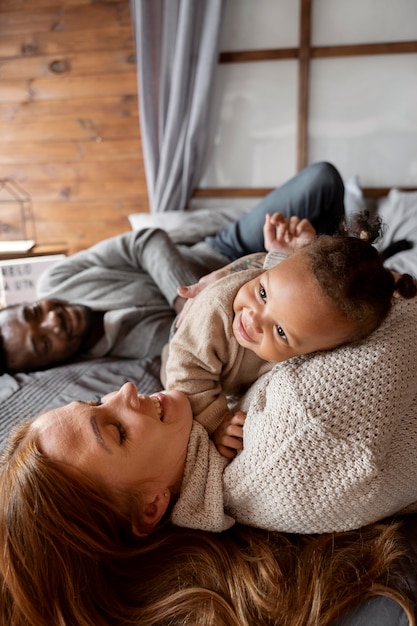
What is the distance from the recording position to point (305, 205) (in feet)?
5.91

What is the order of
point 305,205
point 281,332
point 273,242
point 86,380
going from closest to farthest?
point 281,332 < point 273,242 < point 86,380 < point 305,205

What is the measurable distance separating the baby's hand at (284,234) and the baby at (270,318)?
200 millimetres

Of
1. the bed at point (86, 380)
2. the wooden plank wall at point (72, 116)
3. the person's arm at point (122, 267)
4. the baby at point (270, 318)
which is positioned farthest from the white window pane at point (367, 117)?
the baby at point (270, 318)

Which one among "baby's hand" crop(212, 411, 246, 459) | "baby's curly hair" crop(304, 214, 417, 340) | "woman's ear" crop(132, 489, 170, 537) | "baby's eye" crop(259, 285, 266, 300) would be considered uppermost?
"baby's curly hair" crop(304, 214, 417, 340)

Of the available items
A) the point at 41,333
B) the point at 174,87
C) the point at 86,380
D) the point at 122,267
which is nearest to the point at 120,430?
the point at 86,380

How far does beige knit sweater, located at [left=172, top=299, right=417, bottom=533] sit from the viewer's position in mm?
707

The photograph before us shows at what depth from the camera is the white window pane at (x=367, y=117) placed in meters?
2.72

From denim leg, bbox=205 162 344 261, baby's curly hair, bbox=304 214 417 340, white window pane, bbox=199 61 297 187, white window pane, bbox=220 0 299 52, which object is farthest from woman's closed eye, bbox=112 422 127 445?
white window pane, bbox=220 0 299 52

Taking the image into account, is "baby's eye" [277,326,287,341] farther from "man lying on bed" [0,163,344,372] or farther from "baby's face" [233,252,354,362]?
"man lying on bed" [0,163,344,372]

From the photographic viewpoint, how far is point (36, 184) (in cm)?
325

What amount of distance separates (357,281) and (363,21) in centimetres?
255

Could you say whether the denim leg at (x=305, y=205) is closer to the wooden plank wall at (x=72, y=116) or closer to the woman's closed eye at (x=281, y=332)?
the woman's closed eye at (x=281, y=332)

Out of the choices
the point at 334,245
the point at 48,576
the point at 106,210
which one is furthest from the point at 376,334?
the point at 106,210

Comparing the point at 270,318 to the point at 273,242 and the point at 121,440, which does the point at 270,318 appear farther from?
the point at 273,242
